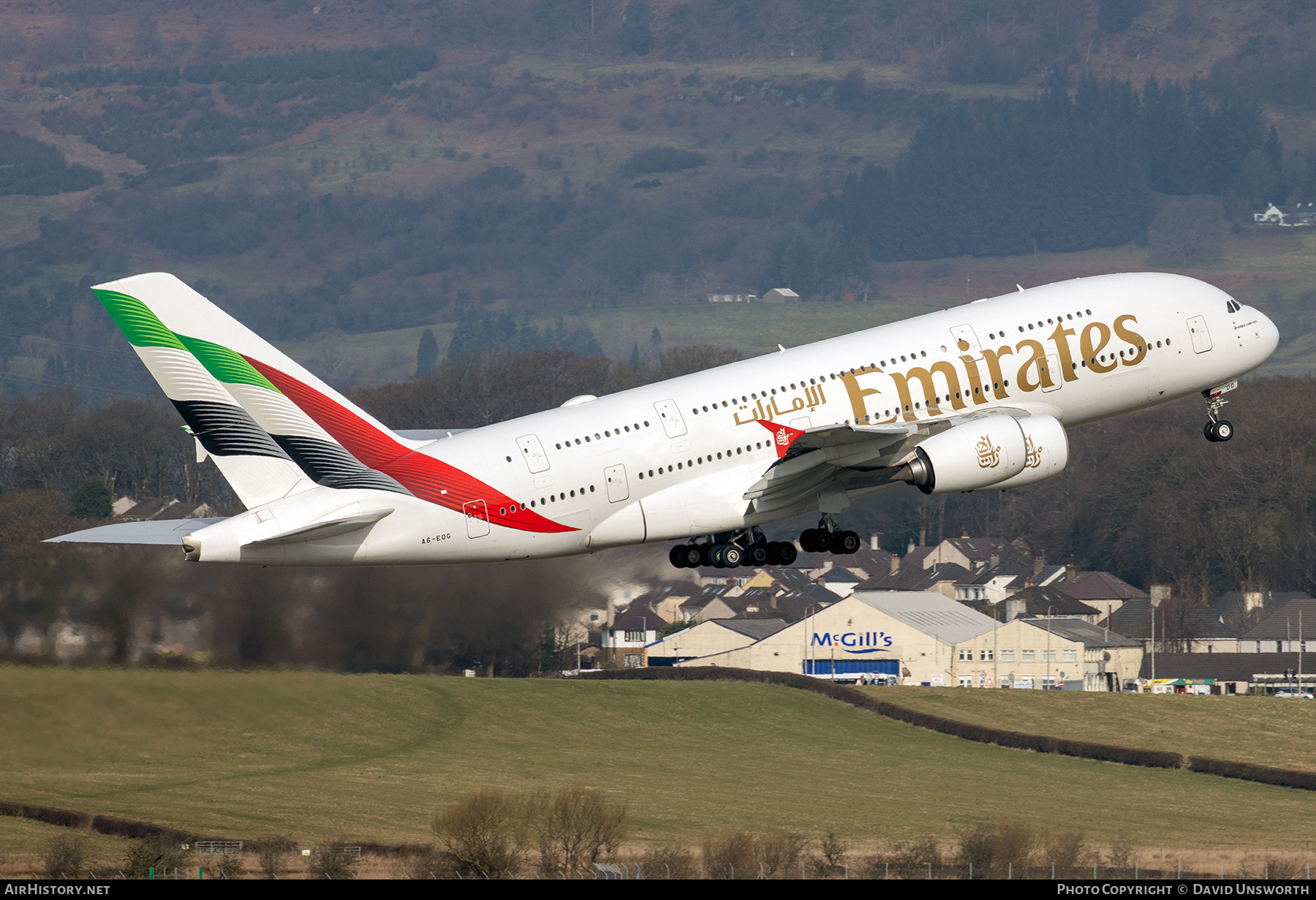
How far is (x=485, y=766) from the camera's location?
8094cm

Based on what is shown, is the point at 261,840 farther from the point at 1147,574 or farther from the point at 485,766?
the point at 1147,574

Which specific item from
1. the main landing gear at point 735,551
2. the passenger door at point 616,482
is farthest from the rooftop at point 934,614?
the passenger door at point 616,482

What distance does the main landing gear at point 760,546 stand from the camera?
4903cm

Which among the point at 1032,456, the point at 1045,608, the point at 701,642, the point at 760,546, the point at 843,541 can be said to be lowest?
the point at 760,546

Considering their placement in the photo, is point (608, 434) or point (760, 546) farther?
point (760, 546)

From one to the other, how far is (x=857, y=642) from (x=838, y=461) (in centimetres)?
7635

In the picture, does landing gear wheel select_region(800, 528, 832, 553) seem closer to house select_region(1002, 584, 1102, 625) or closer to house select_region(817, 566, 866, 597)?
house select_region(1002, 584, 1102, 625)

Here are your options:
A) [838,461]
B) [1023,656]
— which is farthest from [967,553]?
[838,461]

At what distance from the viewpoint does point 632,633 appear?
12675 centimetres

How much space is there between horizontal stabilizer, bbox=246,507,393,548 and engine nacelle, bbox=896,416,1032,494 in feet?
43.1

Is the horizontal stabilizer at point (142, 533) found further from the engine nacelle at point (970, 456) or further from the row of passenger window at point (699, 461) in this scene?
the engine nacelle at point (970, 456)

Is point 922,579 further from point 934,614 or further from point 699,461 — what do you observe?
point 699,461

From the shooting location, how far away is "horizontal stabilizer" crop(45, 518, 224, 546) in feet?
138
